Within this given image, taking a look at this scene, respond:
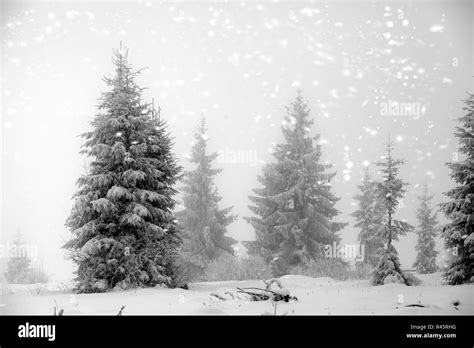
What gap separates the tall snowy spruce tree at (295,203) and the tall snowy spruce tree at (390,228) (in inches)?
265

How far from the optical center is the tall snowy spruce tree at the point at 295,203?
21.7m

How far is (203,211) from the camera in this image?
80.5 ft

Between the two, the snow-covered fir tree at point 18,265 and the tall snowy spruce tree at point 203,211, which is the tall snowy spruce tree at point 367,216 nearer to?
the tall snowy spruce tree at point 203,211

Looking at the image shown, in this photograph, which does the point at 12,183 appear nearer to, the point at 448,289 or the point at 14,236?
the point at 448,289

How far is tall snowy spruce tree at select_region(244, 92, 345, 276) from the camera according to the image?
856 inches

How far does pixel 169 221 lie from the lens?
13.0 metres

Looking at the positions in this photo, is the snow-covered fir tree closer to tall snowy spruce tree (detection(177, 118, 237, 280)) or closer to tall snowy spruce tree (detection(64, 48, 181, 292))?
tall snowy spruce tree (detection(177, 118, 237, 280))

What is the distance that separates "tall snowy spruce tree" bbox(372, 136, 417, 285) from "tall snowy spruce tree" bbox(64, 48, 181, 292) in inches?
276

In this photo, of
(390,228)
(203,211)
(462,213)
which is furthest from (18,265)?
(462,213)
